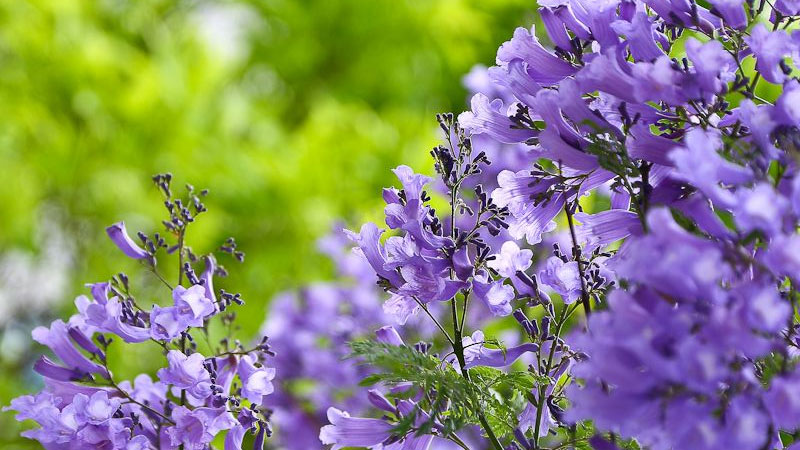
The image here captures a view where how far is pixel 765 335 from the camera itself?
390 mm

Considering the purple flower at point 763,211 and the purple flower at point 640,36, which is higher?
the purple flower at point 640,36

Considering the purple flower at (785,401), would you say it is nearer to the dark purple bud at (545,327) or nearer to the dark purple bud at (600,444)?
the dark purple bud at (600,444)

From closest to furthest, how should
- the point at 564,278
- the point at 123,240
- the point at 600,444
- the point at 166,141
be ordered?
the point at 600,444
the point at 564,278
the point at 123,240
the point at 166,141

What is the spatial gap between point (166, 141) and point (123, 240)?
446 centimetres

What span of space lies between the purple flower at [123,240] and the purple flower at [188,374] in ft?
0.43

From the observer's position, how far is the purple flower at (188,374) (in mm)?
550

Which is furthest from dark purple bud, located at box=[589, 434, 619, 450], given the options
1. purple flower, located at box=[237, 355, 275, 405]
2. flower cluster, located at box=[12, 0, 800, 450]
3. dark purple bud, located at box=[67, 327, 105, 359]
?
dark purple bud, located at box=[67, 327, 105, 359]

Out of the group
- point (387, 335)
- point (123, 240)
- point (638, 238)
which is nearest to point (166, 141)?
point (123, 240)

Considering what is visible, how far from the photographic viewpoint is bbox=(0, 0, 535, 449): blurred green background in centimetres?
458

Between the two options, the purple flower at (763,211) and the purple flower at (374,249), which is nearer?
the purple flower at (763,211)

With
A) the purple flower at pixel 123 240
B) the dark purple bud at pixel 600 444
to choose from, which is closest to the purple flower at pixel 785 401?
the dark purple bud at pixel 600 444

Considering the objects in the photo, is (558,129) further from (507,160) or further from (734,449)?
(507,160)

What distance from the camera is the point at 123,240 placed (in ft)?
2.15

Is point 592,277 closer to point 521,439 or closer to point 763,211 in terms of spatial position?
point 521,439
